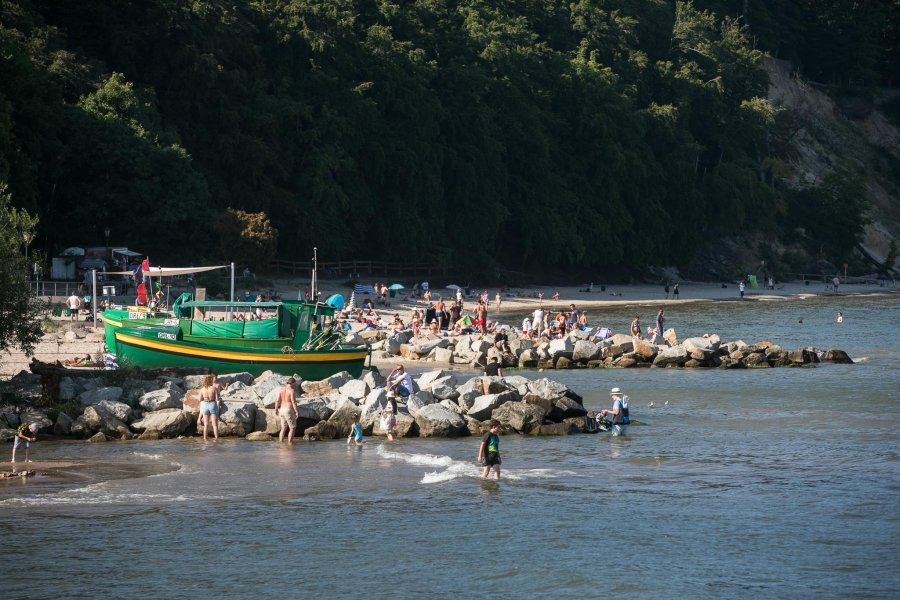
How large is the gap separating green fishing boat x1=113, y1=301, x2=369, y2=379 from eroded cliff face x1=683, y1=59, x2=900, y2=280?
69219 mm

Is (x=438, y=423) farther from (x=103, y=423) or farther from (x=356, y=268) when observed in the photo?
(x=356, y=268)

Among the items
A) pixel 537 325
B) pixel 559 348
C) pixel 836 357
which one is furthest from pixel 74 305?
pixel 836 357

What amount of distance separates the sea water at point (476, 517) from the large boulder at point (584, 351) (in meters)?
11.4

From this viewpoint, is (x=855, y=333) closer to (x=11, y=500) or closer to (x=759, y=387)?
(x=759, y=387)

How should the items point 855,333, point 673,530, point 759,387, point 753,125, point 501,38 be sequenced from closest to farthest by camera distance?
point 673,530, point 759,387, point 855,333, point 501,38, point 753,125

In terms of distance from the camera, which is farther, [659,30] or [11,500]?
[659,30]

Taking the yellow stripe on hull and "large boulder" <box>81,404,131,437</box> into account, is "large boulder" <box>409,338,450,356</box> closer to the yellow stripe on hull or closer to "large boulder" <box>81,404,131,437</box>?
the yellow stripe on hull

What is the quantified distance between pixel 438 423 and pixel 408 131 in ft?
173

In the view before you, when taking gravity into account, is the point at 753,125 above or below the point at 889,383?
above

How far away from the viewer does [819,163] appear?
125250 mm

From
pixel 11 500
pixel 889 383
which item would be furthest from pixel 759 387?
pixel 11 500

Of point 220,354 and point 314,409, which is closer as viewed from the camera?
point 314,409

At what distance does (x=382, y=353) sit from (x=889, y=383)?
1789 cm

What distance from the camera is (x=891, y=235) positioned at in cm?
12131
